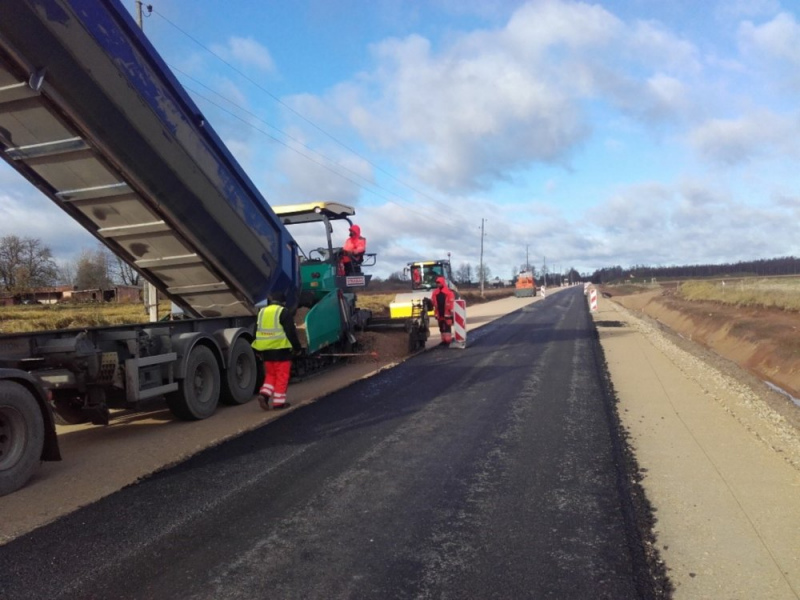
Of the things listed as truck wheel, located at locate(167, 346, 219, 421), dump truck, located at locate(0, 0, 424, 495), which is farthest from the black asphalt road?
dump truck, located at locate(0, 0, 424, 495)

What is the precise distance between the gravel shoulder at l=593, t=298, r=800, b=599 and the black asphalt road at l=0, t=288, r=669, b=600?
0.75 ft

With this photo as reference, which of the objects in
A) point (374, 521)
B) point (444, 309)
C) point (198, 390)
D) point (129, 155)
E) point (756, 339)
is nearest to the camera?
point (374, 521)

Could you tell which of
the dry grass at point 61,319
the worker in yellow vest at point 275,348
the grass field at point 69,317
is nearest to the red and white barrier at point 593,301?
the grass field at point 69,317

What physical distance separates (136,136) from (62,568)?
425 cm

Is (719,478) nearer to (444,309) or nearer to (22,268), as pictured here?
(444,309)

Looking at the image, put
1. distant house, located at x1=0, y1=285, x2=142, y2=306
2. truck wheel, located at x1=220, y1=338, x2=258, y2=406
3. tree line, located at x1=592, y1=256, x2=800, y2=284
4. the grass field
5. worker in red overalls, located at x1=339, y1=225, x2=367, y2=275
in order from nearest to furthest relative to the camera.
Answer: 1. truck wheel, located at x1=220, y1=338, x2=258, y2=406
2. worker in red overalls, located at x1=339, y1=225, x2=367, y2=275
3. the grass field
4. distant house, located at x1=0, y1=285, x2=142, y2=306
5. tree line, located at x1=592, y1=256, x2=800, y2=284

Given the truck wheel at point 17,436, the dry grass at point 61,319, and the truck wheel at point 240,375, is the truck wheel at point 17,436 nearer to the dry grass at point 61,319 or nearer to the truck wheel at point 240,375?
the truck wheel at point 240,375

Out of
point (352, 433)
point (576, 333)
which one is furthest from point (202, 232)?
point (576, 333)

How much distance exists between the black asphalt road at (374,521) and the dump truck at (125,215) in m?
1.34

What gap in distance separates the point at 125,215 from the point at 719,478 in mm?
6946

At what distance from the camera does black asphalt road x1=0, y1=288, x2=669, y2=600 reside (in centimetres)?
346

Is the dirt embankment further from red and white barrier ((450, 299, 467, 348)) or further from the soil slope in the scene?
red and white barrier ((450, 299, 467, 348))

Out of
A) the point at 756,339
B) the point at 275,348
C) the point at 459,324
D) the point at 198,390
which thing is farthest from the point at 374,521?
the point at 756,339

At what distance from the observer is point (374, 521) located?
170 inches
